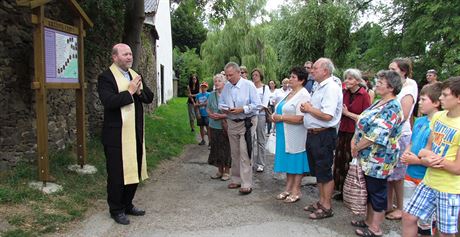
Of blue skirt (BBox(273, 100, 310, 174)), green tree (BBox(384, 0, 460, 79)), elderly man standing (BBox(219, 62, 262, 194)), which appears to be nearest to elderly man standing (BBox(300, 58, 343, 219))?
blue skirt (BBox(273, 100, 310, 174))

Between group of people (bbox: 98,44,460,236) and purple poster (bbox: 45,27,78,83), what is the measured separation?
127 cm

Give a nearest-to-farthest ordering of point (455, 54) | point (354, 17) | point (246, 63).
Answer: point (455, 54) → point (354, 17) → point (246, 63)

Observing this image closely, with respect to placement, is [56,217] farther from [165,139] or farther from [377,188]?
[165,139]

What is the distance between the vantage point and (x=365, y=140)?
161 inches

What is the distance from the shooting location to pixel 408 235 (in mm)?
3514

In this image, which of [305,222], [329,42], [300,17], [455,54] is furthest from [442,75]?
[305,222]

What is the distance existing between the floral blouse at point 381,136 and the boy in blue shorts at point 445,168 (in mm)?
619

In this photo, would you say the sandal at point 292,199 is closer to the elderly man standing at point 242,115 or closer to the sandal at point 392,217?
the elderly man standing at point 242,115

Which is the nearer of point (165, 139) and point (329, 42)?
point (165, 139)

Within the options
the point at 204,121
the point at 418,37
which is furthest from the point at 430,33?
the point at 204,121

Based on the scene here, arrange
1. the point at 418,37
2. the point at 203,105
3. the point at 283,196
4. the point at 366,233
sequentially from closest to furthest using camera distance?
the point at 366,233 → the point at 283,196 → the point at 203,105 → the point at 418,37

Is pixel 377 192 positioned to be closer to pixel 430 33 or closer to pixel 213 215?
pixel 213 215

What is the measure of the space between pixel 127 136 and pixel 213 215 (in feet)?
4.78

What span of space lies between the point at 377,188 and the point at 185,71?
3736 cm
